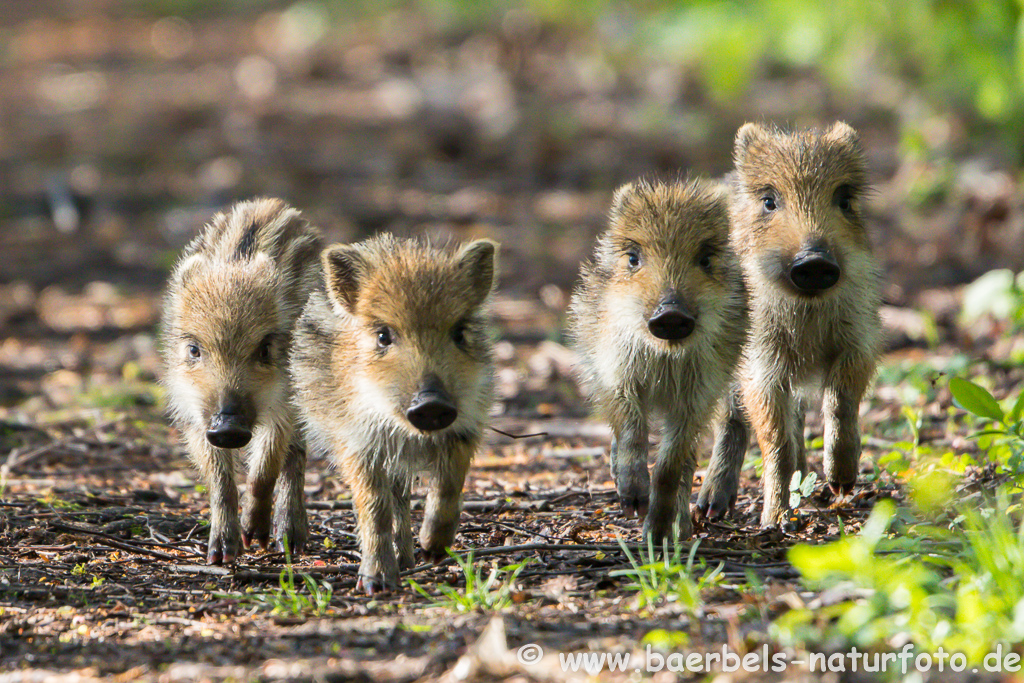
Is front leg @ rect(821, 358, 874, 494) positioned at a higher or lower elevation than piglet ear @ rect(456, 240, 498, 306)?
lower

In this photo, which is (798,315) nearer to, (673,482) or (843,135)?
(843,135)

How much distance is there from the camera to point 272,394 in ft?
19.2

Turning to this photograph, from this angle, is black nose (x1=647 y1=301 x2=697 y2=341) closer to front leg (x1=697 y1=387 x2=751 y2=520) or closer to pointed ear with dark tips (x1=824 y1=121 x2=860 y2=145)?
front leg (x1=697 y1=387 x2=751 y2=520)

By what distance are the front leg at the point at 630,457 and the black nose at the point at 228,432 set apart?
1717mm

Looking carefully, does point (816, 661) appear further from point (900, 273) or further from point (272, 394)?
point (900, 273)

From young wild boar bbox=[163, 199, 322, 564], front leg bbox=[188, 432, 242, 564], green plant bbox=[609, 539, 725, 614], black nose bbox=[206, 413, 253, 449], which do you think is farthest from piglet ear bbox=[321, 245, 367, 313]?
green plant bbox=[609, 539, 725, 614]

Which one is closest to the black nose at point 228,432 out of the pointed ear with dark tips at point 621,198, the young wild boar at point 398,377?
the young wild boar at point 398,377

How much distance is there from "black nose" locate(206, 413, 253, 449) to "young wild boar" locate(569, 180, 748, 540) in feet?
5.55

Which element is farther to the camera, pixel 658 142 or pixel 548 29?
Result: pixel 548 29

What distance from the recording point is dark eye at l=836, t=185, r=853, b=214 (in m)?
6.01

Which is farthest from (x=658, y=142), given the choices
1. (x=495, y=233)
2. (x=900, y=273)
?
(x=900, y=273)

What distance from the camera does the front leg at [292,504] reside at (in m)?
6.00

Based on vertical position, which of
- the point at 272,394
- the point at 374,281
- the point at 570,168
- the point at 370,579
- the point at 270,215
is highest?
the point at 570,168

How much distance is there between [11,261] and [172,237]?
176 centimetres
